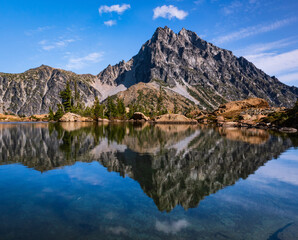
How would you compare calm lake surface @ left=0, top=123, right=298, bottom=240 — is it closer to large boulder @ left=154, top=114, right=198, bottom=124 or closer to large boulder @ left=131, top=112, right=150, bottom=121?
large boulder @ left=154, top=114, right=198, bottom=124

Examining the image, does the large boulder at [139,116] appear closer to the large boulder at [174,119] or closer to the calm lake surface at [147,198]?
the large boulder at [174,119]

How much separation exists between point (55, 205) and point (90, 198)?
1.86 m

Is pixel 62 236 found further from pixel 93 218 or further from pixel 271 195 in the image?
pixel 271 195

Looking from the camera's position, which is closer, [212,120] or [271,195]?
[271,195]

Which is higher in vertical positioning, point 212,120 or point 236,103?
point 236,103

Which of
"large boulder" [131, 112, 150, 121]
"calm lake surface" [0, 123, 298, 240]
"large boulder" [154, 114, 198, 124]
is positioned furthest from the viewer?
"large boulder" [131, 112, 150, 121]

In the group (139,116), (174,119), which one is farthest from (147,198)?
(139,116)

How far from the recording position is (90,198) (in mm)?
11109

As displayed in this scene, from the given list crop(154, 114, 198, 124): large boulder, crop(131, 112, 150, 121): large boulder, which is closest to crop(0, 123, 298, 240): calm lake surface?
crop(154, 114, 198, 124): large boulder

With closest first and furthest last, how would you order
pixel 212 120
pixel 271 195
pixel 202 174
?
pixel 271 195 → pixel 202 174 → pixel 212 120

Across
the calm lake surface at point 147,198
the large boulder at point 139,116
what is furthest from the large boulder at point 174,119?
the calm lake surface at point 147,198

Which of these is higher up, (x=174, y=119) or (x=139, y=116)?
(x=139, y=116)

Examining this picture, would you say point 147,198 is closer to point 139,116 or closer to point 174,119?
point 174,119

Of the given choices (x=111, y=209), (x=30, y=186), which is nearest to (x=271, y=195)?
(x=111, y=209)
